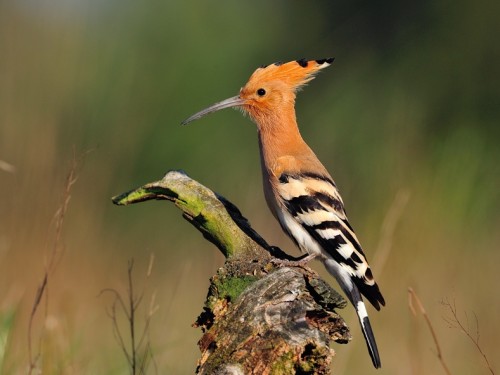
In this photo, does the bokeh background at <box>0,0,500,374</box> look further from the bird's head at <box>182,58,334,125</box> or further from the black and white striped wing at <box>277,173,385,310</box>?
the bird's head at <box>182,58,334,125</box>

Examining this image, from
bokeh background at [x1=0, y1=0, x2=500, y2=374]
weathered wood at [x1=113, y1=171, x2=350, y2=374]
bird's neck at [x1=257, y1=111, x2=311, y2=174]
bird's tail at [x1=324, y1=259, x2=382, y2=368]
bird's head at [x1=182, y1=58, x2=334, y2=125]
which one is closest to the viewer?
weathered wood at [x1=113, y1=171, x2=350, y2=374]

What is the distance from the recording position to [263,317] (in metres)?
1.60

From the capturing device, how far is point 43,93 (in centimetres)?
399

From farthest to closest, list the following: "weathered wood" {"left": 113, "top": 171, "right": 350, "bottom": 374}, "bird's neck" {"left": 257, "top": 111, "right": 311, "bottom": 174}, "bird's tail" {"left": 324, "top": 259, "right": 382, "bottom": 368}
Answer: "bird's neck" {"left": 257, "top": 111, "right": 311, "bottom": 174} < "bird's tail" {"left": 324, "top": 259, "right": 382, "bottom": 368} < "weathered wood" {"left": 113, "top": 171, "right": 350, "bottom": 374}

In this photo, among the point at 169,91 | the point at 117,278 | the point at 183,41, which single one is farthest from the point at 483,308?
the point at 183,41

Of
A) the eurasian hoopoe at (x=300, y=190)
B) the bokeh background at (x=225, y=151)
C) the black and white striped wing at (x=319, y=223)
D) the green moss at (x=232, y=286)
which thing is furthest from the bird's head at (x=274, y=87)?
the green moss at (x=232, y=286)

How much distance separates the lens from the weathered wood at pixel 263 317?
156 centimetres

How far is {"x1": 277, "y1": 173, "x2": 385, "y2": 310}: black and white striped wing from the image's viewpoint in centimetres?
234

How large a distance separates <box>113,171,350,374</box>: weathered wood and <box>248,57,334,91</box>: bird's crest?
2.69 feet

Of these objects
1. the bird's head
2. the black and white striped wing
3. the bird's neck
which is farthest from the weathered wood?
the bird's head

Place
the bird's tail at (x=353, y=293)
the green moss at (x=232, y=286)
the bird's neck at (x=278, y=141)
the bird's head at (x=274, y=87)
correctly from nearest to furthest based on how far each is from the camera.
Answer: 1. the green moss at (x=232, y=286)
2. the bird's tail at (x=353, y=293)
3. the bird's neck at (x=278, y=141)
4. the bird's head at (x=274, y=87)

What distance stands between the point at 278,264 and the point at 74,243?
189 cm

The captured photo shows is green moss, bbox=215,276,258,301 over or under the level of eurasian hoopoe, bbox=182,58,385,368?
under

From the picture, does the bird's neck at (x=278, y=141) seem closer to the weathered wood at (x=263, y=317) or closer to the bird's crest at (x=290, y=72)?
the bird's crest at (x=290, y=72)
